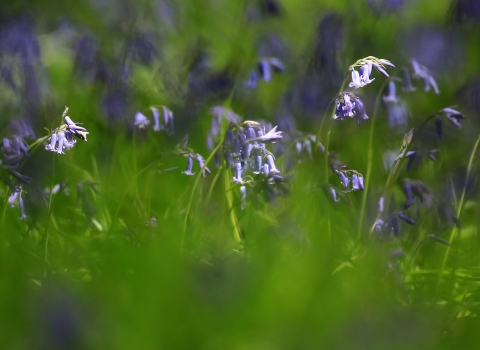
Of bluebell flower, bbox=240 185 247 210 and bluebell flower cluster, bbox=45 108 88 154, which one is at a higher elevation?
bluebell flower cluster, bbox=45 108 88 154

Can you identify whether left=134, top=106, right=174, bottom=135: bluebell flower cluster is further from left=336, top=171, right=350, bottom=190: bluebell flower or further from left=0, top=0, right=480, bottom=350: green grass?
left=336, top=171, right=350, bottom=190: bluebell flower

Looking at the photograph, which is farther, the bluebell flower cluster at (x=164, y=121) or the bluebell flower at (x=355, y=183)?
the bluebell flower cluster at (x=164, y=121)

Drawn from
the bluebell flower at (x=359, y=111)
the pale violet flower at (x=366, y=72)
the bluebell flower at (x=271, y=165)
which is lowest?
the bluebell flower at (x=271, y=165)

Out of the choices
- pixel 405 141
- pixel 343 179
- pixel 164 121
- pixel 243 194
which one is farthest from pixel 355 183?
pixel 164 121

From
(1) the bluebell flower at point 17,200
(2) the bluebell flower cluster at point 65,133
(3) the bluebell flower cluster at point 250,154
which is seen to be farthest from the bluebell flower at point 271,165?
(1) the bluebell flower at point 17,200

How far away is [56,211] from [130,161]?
A: 28 cm

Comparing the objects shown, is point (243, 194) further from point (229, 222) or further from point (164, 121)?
point (164, 121)

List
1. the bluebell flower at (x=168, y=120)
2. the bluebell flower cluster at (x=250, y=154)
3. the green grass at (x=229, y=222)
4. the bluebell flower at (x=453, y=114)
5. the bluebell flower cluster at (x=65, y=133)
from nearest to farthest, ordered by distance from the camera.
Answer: the green grass at (x=229, y=222) → the bluebell flower cluster at (x=65, y=133) → the bluebell flower cluster at (x=250, y=154) → the bluebell flower at (x=453, y=114) → the bluebell flower at (x=168, y=120)

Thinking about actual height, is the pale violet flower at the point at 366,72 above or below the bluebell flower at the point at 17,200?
above

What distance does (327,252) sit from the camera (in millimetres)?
610

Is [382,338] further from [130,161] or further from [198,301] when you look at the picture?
[130,161]

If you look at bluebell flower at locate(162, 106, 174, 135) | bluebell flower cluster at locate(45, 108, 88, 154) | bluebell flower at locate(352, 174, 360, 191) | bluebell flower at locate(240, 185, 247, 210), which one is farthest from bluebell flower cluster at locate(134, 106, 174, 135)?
bluebell flower at locate(352, 174, 360, 191)

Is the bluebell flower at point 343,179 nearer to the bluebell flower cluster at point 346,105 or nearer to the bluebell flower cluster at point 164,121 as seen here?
the bluebell flower cluster at point 346,105

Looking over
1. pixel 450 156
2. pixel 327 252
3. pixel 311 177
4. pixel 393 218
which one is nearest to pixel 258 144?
pixel 311 177
